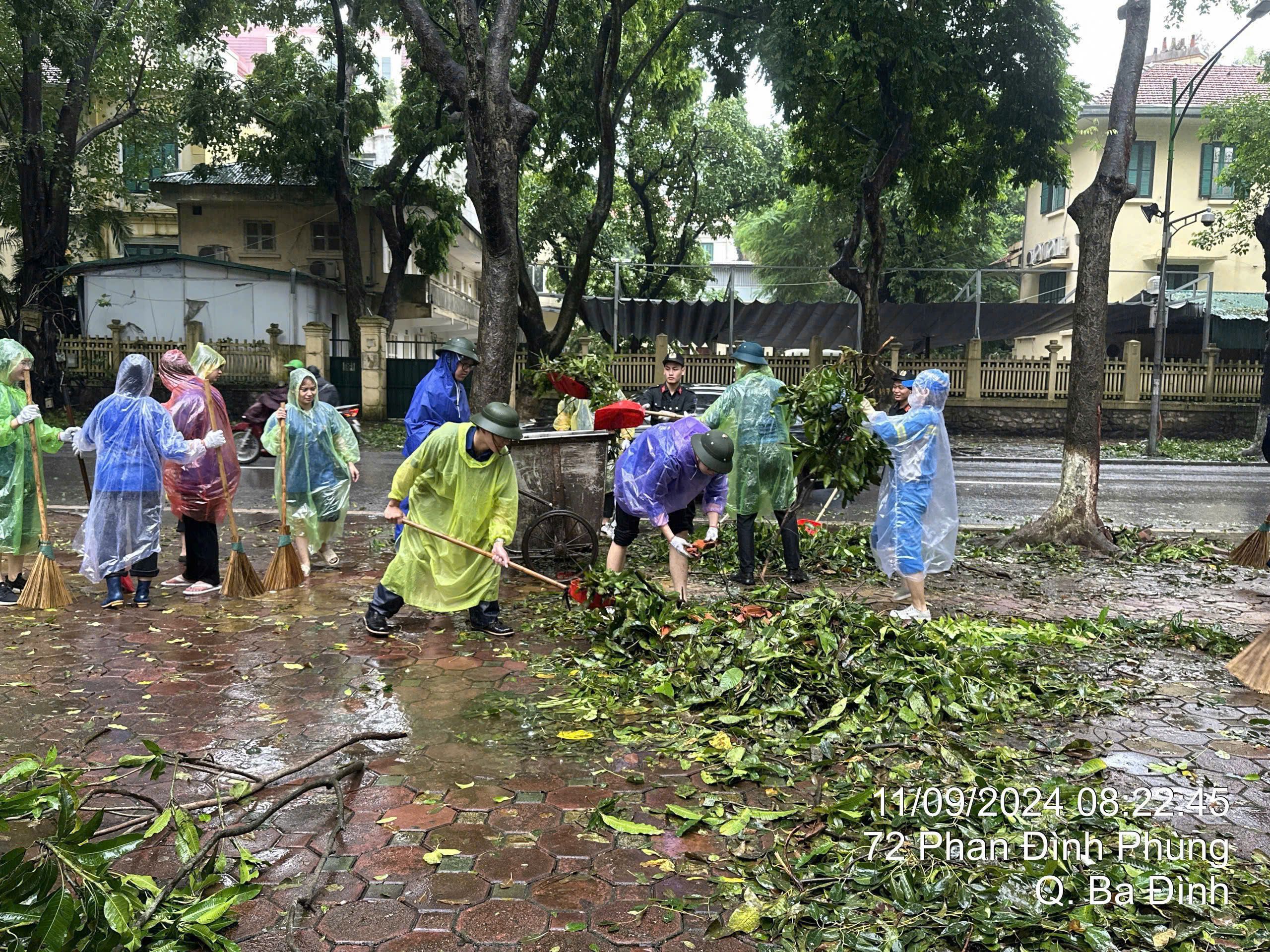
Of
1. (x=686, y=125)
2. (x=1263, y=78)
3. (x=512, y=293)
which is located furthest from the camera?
(x=686, y=125)

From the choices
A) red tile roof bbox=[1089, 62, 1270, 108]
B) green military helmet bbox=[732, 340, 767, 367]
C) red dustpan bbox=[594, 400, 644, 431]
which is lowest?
red dustpan bbox=[594, 400, 644, 431]

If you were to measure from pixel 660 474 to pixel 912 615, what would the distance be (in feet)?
6.30

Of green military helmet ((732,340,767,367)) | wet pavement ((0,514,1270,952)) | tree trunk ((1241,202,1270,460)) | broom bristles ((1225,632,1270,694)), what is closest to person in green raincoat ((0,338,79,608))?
wet pavement ((0,514,1270,952))

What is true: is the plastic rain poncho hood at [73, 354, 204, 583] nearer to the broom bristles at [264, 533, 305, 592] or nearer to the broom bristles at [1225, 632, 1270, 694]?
the broom bristles at [264, 533, 305, 592]

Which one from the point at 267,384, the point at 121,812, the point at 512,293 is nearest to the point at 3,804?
the point at 121,812

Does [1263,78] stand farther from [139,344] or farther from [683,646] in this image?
[139,344]

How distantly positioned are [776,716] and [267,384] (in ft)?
67.9

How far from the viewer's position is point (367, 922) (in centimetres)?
307

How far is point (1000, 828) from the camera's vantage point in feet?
12.0

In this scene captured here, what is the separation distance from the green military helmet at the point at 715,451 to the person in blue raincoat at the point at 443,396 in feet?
7.50

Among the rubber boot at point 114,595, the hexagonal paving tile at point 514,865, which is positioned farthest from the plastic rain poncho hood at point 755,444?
the hexagonal paving tile at point 514,865

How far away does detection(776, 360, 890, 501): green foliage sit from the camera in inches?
319

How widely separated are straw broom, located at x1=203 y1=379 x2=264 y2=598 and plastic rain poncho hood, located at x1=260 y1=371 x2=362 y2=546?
443 mm

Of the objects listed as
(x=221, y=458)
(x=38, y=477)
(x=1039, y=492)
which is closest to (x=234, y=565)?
(x=221, y=458)
